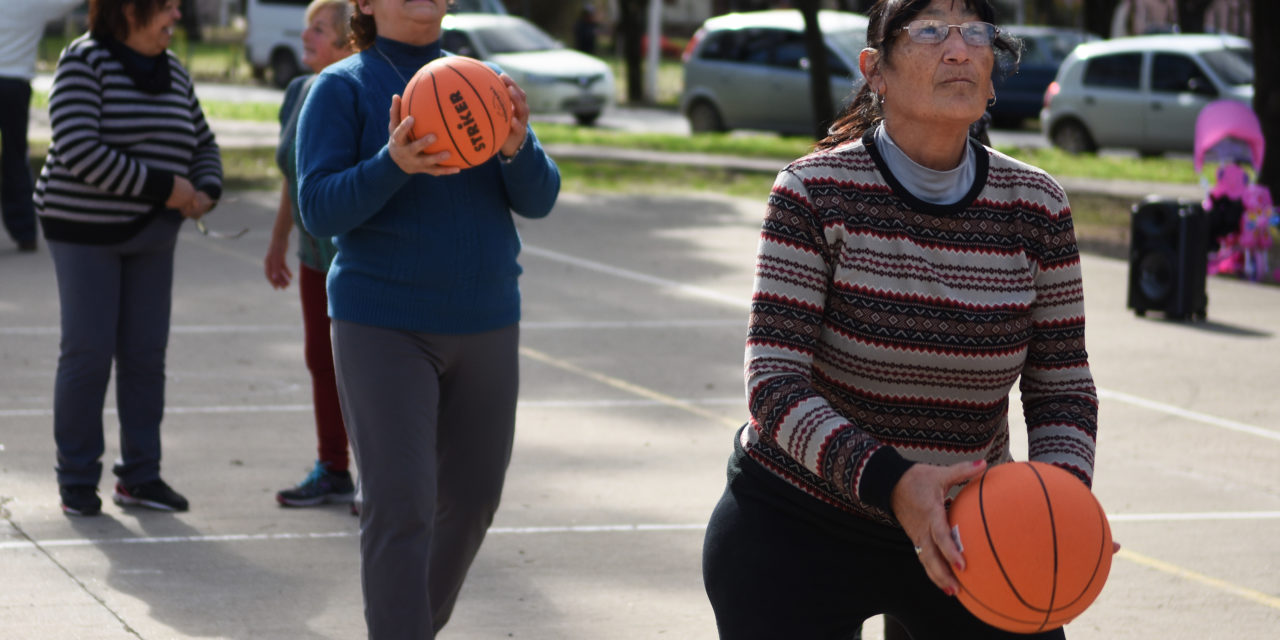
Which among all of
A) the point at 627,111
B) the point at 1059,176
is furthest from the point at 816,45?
the point at 627,111

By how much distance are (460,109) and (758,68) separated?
2243 centimetres

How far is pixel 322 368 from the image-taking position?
6.29 meters

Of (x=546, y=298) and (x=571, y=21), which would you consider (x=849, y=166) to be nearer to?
(x=546, y=298)

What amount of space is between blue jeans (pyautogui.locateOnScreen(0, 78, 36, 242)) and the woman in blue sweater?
924cm

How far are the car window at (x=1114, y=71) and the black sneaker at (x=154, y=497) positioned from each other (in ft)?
64.8

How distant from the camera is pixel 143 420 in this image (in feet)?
20.4

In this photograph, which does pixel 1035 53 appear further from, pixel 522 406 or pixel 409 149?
pixel 409 149

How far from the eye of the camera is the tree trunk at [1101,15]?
3288 cm

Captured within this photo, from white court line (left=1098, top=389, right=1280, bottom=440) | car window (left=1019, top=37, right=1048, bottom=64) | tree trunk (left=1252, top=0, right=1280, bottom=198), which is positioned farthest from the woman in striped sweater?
car window (left=1019, top=37, right=1048, bottom=64)

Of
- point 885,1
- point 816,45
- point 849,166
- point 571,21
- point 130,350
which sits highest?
point 885,1

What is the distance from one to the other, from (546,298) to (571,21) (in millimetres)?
36454

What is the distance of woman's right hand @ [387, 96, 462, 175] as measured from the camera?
375 cm

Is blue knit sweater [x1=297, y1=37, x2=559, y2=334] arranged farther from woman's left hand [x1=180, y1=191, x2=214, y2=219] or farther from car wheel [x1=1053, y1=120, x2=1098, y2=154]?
car wheel [x1=1053, y1=120, x2=1098, y2=154]

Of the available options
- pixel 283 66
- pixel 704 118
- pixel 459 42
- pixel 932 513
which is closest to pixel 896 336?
pixel 932 513
